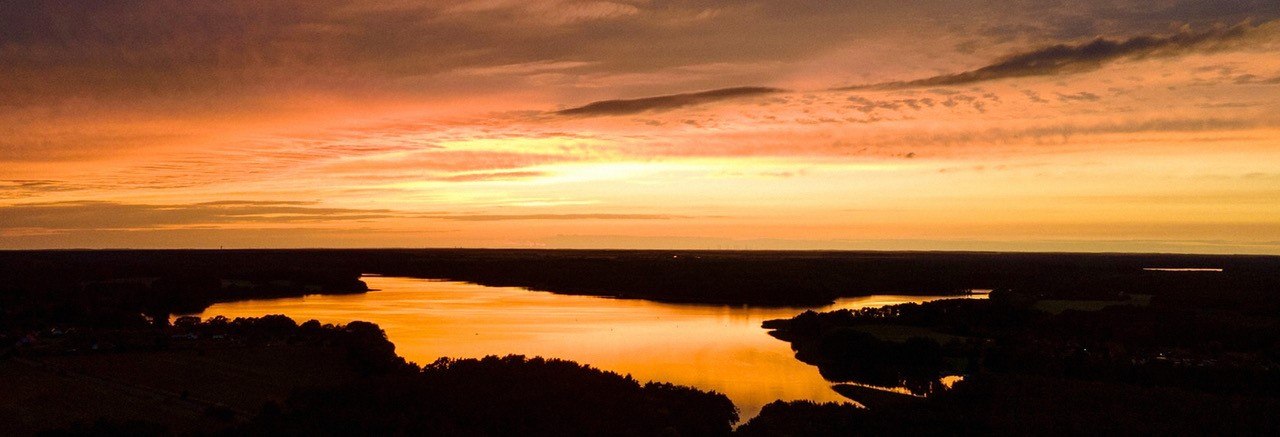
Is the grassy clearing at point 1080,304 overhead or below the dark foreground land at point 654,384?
overhead

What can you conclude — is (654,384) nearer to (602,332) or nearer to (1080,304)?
(602,332)

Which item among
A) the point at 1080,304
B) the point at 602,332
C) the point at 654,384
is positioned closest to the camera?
the point at 654,384

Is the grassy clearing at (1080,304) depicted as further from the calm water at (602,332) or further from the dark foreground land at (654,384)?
the calm water at (602,332)

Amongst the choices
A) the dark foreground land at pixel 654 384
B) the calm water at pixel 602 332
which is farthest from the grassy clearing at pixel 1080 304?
the calm water at pixel 602 332

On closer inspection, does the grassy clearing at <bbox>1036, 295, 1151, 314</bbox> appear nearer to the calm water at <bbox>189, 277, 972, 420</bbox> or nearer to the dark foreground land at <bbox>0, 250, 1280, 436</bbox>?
the dark foreground land at <bbox>0, 250, 1280, 436</bbox>

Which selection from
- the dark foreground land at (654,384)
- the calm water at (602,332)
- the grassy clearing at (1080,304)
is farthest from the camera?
the grassy clearing at (1080,304)

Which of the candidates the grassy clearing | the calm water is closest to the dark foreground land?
the grassy clearing

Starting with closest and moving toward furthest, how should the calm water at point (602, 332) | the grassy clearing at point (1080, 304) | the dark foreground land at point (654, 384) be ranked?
the dark foreground land at point (654, 384), the calm water at point (602, 332), the grassy clearing at point (1080, 304)

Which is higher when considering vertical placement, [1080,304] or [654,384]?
[1080,304]

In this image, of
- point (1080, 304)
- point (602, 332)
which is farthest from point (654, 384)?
point (1080, 304)
